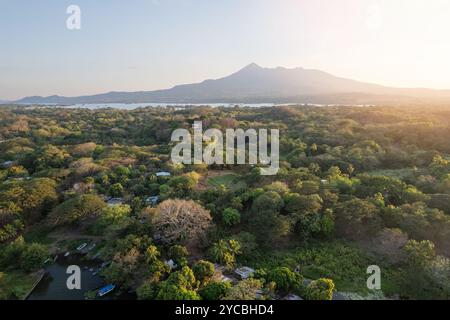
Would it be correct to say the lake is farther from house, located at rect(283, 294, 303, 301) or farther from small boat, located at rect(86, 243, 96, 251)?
house, located at rect(283, 294, 303, 301)

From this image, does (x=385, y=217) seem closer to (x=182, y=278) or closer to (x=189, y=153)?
(x=182, y=278)

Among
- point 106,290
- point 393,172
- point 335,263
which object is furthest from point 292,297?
point 393,172

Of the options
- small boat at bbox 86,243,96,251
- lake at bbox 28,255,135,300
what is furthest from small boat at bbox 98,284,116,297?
small boat at bbox 86,243,96,251

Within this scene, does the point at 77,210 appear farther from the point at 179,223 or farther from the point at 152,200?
the point at 179,223

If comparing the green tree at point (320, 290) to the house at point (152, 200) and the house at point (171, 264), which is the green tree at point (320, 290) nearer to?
the house at point (171, 264)

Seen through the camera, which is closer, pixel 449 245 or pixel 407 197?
pixel 449 245
